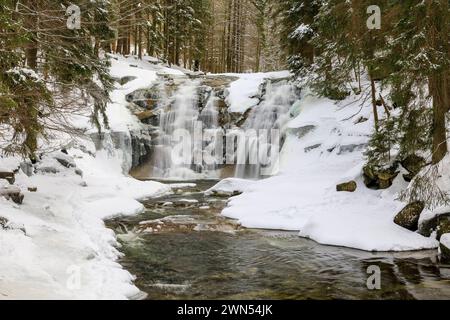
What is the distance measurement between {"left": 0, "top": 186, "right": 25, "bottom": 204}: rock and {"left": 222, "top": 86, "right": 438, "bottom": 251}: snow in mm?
5474

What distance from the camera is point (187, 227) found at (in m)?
11.1

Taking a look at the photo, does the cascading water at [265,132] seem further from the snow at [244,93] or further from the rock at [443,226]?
the rock at [443,226]

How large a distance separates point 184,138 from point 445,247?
16122 mm

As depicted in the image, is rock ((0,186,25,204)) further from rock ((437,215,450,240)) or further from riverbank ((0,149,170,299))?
rock ((437,215,450,240))

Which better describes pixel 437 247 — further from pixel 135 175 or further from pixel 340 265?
pixel 135 175

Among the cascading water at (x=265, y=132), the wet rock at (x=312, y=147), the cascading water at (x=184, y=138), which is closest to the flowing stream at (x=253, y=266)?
the wet rock at (x=312, y=147)

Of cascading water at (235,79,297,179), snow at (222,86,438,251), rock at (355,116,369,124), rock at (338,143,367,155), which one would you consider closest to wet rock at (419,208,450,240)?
snow at (222,86,438,251)

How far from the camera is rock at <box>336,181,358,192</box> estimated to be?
12391 millimetres

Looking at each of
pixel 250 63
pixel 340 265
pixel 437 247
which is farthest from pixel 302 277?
pixel 250 63

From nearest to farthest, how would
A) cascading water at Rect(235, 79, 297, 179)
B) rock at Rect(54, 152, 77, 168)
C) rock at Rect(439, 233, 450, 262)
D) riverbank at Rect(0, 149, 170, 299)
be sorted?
riverbank at Rect(0, 149, 170, 299)
rock at Rect(439, 233, 450, 262)
rock at Rect(54, 152, 77, 168)
cascading water at Rect(235, 79, 297, 179)

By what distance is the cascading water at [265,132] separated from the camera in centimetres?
2070

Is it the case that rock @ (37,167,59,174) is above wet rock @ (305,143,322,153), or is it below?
below

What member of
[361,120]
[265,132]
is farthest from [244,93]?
[361,120]

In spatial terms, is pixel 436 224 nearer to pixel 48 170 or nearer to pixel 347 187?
pixel 347 187
